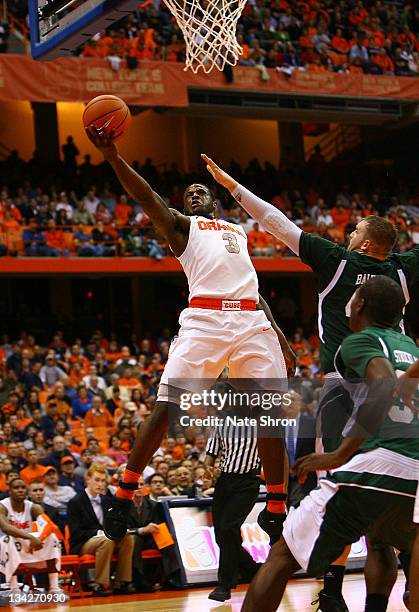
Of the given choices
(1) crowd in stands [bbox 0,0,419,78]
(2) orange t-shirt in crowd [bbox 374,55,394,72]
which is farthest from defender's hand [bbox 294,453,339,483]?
(2) orange t-shirt in crowd [bbox 374,55,394,72]

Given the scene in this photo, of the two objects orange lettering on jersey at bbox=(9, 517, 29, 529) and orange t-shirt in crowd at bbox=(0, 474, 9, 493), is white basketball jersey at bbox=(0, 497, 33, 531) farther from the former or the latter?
orange t-shirt in crowd at bbox=(0, 474, 9, 493)

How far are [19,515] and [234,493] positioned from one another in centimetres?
263

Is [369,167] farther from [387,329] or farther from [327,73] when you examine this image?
[387,329]

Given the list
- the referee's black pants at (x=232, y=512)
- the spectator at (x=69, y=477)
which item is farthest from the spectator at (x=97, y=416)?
the referee's black pants at (x=232, y=512)

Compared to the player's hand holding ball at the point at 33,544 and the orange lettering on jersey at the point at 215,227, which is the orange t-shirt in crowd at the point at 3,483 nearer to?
the player's hand holding ball at the point at 33,544

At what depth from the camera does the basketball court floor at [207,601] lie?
7055 mm

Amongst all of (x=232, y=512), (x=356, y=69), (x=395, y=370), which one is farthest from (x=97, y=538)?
(x=356, y=69)

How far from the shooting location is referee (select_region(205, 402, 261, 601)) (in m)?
8.54

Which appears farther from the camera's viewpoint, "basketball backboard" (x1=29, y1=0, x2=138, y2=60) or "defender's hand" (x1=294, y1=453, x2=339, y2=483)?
"basketball backboard" (x1=29, y1=0, x2=138, y2=60)

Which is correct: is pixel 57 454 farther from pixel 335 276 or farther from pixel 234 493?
pixel 335 276

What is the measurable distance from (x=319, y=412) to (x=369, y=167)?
23465 mm

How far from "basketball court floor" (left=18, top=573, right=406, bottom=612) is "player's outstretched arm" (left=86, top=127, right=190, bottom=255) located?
9.10 ft

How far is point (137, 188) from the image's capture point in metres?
6.15

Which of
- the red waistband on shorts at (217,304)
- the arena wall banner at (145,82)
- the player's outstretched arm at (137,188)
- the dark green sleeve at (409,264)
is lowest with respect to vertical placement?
the red waistband on shorts at (217,304)
